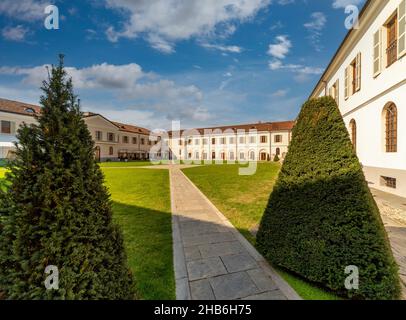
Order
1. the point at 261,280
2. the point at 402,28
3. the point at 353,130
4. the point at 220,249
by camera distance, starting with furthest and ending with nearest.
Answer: the point at 353,130, the point at 402,28, the point at 220,249, the point at 261,280

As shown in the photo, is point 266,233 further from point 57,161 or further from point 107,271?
point 57,161

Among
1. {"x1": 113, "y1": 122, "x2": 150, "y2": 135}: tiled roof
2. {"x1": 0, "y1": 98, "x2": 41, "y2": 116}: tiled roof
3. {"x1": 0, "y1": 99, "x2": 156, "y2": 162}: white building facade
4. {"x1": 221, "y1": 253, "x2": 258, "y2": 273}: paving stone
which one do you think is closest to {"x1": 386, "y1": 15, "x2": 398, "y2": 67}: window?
{"x1": 221, "y1": 253, "x2": 258, "y2": 273}: paving stone

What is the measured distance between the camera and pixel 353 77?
13.3m

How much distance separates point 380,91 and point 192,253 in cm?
→ 1180

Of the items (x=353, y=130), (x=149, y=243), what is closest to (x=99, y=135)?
(x=353, y=130)

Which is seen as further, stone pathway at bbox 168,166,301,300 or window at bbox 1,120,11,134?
window at bbox 1,120,11,134

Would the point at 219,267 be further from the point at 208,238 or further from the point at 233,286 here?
the point at 208,238

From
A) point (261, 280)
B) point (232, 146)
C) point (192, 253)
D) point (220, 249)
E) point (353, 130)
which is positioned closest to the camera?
point (261, 280)

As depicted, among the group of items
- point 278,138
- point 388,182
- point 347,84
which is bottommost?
point 388,182

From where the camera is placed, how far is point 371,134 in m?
11.0

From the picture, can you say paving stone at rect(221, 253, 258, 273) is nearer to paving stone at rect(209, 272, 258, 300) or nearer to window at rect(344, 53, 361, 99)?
paving stone at rect(209, 272, 258, 300)

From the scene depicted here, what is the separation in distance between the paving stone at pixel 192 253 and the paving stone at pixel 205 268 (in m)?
0.14

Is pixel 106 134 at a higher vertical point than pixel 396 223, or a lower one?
higher

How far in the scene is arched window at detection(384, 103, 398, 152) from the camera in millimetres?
9062
